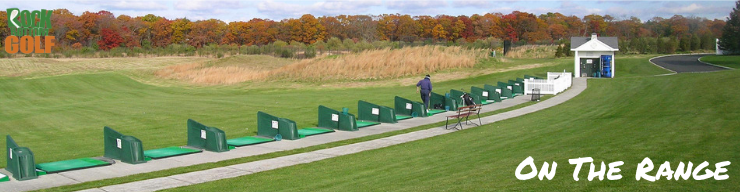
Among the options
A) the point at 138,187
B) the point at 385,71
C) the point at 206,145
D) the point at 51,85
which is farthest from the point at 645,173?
the point at 51,85

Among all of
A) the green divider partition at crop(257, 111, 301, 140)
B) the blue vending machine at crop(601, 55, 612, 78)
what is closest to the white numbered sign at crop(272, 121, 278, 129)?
the green divider partition at crop(257, 111, 301, 140)

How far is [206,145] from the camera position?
1655cm

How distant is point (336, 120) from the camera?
66.8ft

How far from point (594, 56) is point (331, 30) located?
91031 millimetres

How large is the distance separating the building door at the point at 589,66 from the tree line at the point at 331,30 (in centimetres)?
4635

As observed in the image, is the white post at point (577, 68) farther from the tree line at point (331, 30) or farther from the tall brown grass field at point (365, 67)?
the tree line at point (331, 30)

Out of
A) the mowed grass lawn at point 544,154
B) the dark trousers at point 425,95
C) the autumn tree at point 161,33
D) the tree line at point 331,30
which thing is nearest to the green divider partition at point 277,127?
the mowed grass lawn at point 544,154

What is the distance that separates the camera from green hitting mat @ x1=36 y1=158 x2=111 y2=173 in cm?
1372

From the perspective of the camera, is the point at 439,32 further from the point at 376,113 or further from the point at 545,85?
the point at 376,113

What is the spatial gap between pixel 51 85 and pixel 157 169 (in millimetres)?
39760

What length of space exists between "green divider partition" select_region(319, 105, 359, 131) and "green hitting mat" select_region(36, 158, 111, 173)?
294 inches

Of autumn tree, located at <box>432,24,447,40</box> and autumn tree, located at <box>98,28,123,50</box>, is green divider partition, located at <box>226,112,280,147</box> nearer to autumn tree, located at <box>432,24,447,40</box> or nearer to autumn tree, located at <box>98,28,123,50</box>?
autumn tree, located at <box>98,28,123,50</box>

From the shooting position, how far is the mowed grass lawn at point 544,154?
9430 millimetres

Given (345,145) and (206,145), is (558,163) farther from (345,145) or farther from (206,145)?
(206,145)
